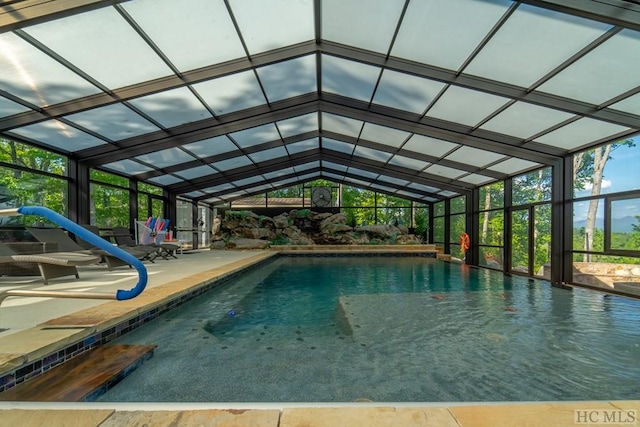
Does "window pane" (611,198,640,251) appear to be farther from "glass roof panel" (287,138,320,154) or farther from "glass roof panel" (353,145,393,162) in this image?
"glass roof panel" (287,138,320,154)

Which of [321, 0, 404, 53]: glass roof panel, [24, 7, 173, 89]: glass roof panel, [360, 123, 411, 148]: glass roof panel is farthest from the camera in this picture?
[360, 123, 411, 148]: glass roof panel

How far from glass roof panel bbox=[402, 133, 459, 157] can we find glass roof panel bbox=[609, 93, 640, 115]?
3.39m

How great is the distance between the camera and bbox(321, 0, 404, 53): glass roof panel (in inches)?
167

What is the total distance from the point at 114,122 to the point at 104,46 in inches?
104

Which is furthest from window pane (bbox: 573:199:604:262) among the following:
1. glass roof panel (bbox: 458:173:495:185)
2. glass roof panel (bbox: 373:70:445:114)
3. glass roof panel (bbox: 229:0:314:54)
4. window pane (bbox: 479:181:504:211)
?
glass roof panel (bbox: 229:0:314:54)

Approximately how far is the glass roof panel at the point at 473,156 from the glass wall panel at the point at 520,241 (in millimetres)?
1722

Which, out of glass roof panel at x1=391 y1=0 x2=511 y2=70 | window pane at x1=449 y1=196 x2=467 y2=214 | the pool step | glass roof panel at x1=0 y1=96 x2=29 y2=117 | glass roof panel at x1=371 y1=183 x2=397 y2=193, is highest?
glass roof panel at x1=391 y1=0 x2=511 y2=70

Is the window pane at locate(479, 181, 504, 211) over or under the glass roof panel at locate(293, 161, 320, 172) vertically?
under

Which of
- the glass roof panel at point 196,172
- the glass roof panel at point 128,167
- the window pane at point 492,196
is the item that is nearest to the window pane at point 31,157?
the glass roof panel at point 128,167

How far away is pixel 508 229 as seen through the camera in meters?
9.38

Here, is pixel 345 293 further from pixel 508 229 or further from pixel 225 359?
pixel 508 229

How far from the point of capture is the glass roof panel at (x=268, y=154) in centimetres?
1083

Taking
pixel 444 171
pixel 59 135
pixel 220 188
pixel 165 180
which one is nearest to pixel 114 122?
pixel 59 135

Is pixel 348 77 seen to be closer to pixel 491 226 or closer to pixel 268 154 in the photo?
pixel 268 154
